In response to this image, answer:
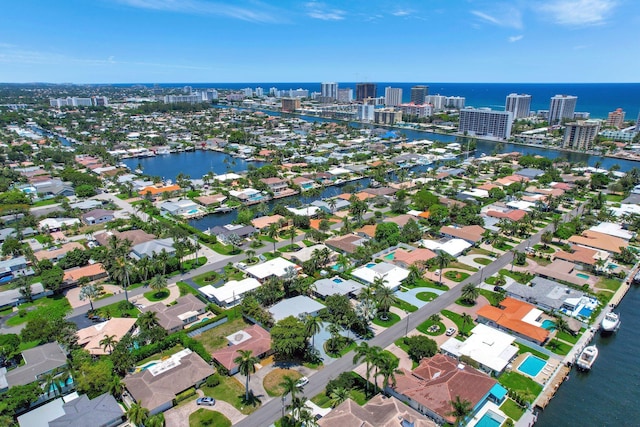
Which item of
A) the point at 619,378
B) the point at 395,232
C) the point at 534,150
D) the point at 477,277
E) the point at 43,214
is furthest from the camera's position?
the point at 534,150

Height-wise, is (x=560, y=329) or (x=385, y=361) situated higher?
(x=385, y=361)

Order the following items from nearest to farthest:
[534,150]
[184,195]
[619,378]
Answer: [619,378]
[184,195]
[534,150]

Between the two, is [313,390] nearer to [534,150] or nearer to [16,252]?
[16,252]

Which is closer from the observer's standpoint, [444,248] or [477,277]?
[477,277]

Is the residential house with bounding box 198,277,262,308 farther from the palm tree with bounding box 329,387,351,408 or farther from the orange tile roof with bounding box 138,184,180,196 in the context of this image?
the orange tile roof with bounding box 138,184,180,196

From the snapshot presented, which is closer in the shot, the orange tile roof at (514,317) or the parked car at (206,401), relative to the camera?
the parked car at (206,401)

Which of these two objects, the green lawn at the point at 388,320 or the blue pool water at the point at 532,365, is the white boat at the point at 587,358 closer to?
the blue pool water at the point at 532,365

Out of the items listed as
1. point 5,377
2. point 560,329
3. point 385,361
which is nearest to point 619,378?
point 560,329

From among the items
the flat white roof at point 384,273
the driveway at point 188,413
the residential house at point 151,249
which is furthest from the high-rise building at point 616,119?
the driveway at point 188,413
